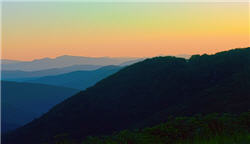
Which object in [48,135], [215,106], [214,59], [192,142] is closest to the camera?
[192,142]

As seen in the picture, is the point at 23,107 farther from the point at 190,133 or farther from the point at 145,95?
the point at 190,133

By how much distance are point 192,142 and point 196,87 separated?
5370 centimetres

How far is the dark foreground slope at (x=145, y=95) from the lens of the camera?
5541 cm

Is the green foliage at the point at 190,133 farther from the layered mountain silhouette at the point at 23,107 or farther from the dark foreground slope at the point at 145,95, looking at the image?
the layered mountain silhouette at the point at 23,107

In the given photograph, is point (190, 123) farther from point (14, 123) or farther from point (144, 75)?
point (14, 123)

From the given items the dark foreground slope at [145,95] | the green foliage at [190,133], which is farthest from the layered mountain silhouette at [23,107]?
the green foliage at [190,133]

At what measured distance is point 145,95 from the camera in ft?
222

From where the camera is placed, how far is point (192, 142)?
34.7 feet

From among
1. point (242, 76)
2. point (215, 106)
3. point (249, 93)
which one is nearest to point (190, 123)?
point (215, 106)

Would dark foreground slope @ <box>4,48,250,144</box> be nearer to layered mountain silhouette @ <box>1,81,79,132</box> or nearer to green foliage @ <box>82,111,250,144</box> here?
green foliage @ <box>82,111,250,144</box>

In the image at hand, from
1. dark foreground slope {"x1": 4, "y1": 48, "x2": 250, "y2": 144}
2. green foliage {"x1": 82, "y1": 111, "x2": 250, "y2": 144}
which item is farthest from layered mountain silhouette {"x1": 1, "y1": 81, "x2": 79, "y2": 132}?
green foliage {"x1": 82, "y1": 111, "x2": 250, "y2": 144}

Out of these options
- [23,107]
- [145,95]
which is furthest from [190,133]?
[23,107]

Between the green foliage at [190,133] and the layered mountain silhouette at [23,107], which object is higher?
the layered mountain silhouette at [23,107]

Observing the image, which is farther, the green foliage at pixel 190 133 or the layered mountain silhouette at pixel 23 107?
the layered mountain silhouette at pixel 23 107
